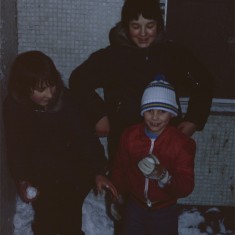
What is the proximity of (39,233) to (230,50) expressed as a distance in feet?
8.38

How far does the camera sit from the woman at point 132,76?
3119mm

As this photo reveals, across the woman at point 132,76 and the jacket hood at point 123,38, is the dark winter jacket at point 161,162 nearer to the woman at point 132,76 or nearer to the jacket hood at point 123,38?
the woman at point 132,76

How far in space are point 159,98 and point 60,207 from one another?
118cm

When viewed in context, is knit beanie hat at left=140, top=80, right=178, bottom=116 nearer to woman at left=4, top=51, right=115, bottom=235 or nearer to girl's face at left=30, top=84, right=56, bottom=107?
woman at left=4, top=51, right=115, bottom=235

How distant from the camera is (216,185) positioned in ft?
14.7

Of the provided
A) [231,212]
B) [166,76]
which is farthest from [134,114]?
[231,212]

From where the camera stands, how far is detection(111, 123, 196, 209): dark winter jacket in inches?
106

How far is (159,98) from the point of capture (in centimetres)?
280

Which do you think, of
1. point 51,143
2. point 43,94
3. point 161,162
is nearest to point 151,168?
point 161,162

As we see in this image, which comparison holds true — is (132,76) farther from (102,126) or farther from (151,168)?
(151,168)

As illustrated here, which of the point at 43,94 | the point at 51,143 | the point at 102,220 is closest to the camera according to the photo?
the point at 43,94

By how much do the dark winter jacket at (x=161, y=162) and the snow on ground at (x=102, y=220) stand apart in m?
1.15

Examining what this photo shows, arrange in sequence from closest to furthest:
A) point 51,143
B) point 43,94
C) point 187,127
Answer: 1. point 43,94
2. point 51,143
3. point 187,127

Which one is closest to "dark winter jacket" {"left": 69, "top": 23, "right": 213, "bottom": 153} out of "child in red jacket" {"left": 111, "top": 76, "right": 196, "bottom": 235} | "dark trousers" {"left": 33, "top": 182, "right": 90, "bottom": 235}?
"child in red jacket" {"left": 111, "top": 76, "right": 196, "bottom": 235}
